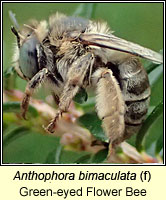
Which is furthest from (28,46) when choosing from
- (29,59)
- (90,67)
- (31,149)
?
(31,149)

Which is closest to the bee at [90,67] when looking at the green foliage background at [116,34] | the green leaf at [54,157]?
the green foliage background at [116,34]

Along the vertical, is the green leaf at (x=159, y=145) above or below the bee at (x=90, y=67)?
below

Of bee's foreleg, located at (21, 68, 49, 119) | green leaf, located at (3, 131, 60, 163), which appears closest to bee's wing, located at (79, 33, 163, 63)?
bee's foreleg, located at (21, 68, 49, 119)

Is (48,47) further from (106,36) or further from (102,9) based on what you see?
(102,9)

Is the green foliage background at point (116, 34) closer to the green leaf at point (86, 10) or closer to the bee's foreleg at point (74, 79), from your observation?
the green leaf at point (86, 10)

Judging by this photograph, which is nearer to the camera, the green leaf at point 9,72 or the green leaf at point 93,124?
the green leaf at point 93,124

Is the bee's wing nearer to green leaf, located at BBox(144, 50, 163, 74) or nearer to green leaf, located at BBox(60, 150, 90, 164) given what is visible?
green leaf, located at BBox(144, 50, 163, 74)

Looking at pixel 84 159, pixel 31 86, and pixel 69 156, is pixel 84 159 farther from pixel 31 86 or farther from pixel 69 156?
pixel 31 86
